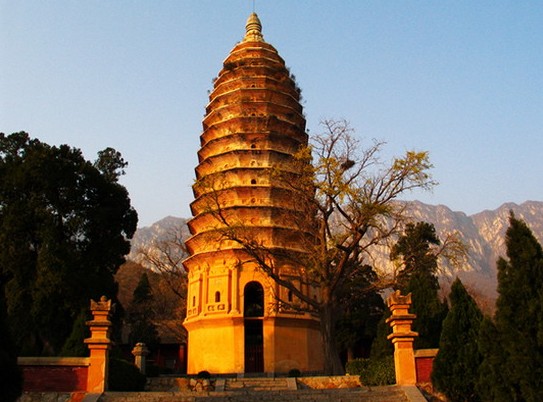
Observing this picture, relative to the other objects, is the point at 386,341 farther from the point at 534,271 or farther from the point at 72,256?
the point at 72,256

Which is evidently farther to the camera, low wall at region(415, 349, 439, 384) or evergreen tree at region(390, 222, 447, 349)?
evergreen tree at region(390, 222, 447, 349)

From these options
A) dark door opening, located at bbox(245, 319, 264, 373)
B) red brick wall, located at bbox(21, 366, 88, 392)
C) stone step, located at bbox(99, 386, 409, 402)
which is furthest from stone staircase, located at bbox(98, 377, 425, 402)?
dark door opening, located at bbox(245, 319, 264, 373)

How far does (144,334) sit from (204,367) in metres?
13.2

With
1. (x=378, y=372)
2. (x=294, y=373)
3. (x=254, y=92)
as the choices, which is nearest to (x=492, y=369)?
(x=378, y=372)

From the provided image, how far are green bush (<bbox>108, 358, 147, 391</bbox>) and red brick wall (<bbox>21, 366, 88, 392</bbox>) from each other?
3.50 ft

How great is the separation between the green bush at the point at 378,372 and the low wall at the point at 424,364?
91 cm

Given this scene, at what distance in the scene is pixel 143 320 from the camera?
35938 millimetres

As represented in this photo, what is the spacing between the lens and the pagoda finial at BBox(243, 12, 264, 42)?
3070 centimetres

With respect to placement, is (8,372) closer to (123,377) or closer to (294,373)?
(123,377)

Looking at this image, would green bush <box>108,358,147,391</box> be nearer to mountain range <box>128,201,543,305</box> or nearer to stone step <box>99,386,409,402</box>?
stone step <box>99,386,409,402</box>

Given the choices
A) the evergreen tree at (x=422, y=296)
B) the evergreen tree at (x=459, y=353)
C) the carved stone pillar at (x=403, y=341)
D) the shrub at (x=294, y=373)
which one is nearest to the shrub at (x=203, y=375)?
the shrub at (x=294, y=373)

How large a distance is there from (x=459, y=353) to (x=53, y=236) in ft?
52.7

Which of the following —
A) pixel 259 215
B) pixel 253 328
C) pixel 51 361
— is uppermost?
pixel 259 215

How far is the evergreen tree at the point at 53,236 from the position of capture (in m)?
22.7
